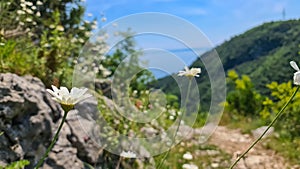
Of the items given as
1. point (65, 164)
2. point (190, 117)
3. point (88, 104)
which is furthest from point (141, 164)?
point (190, 117)

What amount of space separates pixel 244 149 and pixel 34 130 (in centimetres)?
296

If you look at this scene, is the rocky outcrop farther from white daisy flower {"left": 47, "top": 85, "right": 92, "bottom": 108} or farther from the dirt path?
the dirt path

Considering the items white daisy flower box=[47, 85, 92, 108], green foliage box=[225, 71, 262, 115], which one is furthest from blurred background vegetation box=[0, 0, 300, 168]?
white daisy flower box=[47, 85, 92, 108]

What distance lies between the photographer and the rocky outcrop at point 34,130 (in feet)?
7.34

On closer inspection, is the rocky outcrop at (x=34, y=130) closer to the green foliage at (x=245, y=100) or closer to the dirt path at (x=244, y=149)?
the dirt path at (x=244, y=149)

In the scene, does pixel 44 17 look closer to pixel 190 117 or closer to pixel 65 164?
pixel 190 117

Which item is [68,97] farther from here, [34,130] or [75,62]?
[75,62]

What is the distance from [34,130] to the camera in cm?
243

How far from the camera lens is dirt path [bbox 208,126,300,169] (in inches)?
156

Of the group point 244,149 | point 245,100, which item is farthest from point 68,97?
point 245,100

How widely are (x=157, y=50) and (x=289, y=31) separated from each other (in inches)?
1081

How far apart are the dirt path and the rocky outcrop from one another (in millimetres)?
1514

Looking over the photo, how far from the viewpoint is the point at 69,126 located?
290 cm

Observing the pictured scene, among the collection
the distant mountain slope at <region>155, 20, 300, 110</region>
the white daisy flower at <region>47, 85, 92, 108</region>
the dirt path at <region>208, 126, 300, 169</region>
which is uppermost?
the distant mountain slope at <region>155, 20, 300, 110</region>
